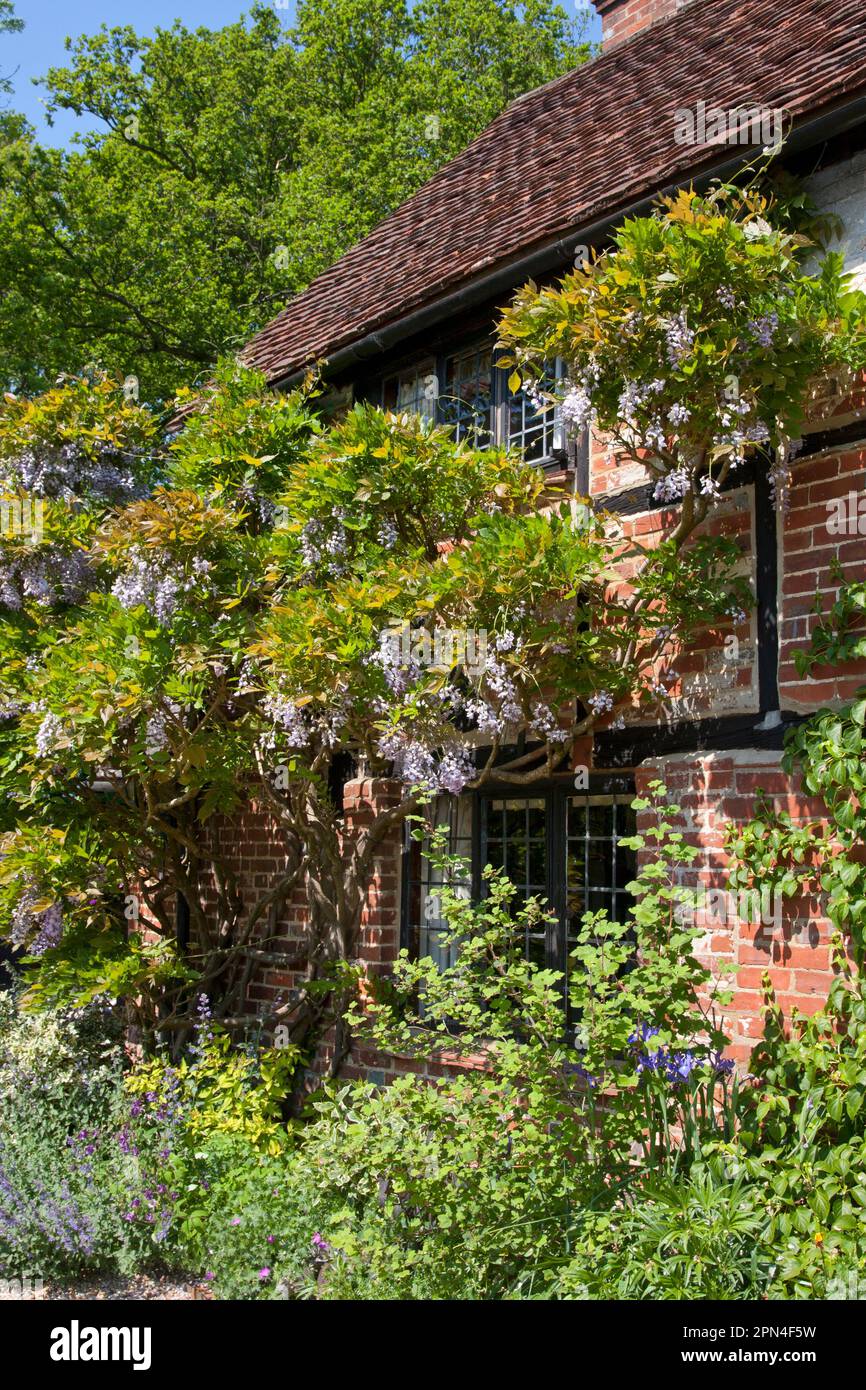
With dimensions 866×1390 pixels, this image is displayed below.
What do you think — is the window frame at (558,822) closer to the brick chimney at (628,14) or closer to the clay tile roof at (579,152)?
the clay tile roof at (579,152)

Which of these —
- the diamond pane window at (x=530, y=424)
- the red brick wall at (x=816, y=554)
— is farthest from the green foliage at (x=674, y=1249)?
the diamond pane window at (x=530, y=424)

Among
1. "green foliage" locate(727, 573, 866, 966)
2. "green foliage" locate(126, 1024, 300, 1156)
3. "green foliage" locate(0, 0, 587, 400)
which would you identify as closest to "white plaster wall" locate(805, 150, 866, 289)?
"green foliage" locate(727, 573, 866, 966)

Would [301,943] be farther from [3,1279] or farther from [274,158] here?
[274,158]

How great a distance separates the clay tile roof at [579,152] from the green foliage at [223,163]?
6410 millimetres

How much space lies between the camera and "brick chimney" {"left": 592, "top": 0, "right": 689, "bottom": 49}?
11.1m

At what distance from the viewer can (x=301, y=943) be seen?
822 centimetres

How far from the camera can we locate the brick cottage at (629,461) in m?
5.12

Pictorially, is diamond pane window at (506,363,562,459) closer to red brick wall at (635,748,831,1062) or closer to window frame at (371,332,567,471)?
window frame at (371,332,567,471)

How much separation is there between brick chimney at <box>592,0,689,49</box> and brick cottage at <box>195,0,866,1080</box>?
1267 mm

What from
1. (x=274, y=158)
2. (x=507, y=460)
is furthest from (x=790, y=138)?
(x=274, y=158)

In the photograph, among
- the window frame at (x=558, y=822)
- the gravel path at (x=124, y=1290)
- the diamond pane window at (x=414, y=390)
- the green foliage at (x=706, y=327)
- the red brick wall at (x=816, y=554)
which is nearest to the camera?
the green foliage at (x=706, y=327)

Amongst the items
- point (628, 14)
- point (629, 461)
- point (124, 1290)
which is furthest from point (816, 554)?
point (628, 14)
